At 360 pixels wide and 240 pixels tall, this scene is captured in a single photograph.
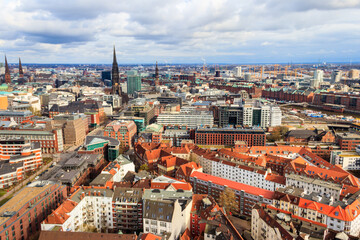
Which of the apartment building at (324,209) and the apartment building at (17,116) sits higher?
the apartment building at (17,116)

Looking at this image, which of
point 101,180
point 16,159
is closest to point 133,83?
point 16,159

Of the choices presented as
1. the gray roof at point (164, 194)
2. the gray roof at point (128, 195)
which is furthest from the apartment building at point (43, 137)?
the gray roof at point (164, 194)

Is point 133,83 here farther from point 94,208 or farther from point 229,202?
point 94,208

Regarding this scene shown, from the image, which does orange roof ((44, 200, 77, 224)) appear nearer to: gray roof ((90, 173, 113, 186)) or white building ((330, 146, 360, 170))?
gray roof ((90, 173, 113, 186))

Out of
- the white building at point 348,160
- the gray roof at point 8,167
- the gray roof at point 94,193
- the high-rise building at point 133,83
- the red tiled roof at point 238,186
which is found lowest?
the white building at point 348,160

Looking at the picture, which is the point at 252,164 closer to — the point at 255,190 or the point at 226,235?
the point at 255,190

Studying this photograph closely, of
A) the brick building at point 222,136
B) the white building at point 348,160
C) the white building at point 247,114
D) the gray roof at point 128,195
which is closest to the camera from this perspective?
the gray roof at point 128,195

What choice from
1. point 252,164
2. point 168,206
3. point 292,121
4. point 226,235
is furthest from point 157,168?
point 292,121

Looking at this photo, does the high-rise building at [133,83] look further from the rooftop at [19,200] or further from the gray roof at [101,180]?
the rooftop at [19,200]
